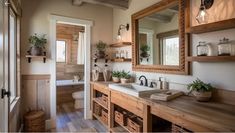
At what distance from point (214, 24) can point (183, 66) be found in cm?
62

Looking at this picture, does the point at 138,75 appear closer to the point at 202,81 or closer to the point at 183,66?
the point at 183,66

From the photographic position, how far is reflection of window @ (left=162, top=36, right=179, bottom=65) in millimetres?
2133

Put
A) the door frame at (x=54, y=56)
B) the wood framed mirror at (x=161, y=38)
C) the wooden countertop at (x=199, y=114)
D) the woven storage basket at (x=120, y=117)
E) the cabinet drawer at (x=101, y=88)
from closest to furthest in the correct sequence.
→ 1. the wooden countertop at (x=199, y=114)
2. the wood framed mirror at (x=161, y=38)
3. the woven storage basket at (x=120, y=117)
4. the cabinet drawer at (x=101, y=88)
5. the door frame at (x=54, y=56)

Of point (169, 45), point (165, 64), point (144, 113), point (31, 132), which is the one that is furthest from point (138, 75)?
point (31, 132)

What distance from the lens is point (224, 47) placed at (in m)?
1.57

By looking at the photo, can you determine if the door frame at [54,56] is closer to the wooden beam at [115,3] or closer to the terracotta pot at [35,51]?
the terracotta pot at [35,51]

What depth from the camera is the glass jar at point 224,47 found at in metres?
1.54

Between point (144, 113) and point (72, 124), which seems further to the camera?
point (72, 124)

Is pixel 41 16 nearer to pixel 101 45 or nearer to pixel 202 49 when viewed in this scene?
pixel 101 45

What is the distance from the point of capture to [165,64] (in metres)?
2.33

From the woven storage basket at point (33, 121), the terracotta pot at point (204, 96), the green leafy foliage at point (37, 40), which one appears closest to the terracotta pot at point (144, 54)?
the terracotta pot at point (204, 96)

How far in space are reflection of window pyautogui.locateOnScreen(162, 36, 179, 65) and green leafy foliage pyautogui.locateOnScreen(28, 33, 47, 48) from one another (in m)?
2.16

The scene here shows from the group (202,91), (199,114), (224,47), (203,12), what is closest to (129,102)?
(202,91)

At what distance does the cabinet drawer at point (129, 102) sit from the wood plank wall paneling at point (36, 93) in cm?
142
